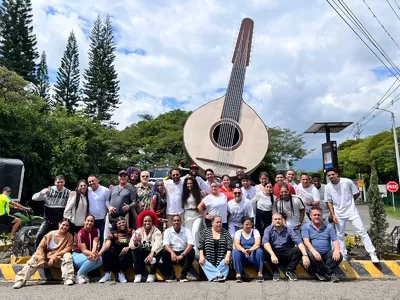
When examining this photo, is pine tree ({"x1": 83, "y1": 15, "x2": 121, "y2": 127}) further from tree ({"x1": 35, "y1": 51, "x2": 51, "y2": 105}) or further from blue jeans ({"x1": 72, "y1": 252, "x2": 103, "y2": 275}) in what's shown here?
blue jeans ({"x1": 72, "y1": 252, "x2": 103, "y2": 275})

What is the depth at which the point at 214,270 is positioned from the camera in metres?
5.46

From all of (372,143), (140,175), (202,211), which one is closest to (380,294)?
(202,211)

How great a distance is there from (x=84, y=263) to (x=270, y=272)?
2.72m

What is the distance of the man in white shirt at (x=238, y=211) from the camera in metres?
6.07

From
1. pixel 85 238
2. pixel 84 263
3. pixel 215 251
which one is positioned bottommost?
pixel 84 263

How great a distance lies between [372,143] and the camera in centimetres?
3878

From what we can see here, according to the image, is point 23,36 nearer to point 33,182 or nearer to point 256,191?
point 33,182

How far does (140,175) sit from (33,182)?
39.4 ft

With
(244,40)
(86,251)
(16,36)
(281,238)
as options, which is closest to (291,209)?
(281,238)

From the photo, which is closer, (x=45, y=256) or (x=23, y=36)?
(x=45, y=256)

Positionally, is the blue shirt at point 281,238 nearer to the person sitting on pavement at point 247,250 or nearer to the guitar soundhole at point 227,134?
the person sitting on pavement at point 247,250

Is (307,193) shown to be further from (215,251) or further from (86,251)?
(86,251)

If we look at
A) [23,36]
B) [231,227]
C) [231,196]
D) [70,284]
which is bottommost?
[70,284]

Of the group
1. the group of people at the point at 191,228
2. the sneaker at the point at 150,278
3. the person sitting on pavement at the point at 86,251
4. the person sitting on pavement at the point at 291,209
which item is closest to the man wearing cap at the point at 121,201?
the group of people at the point at 191,228
